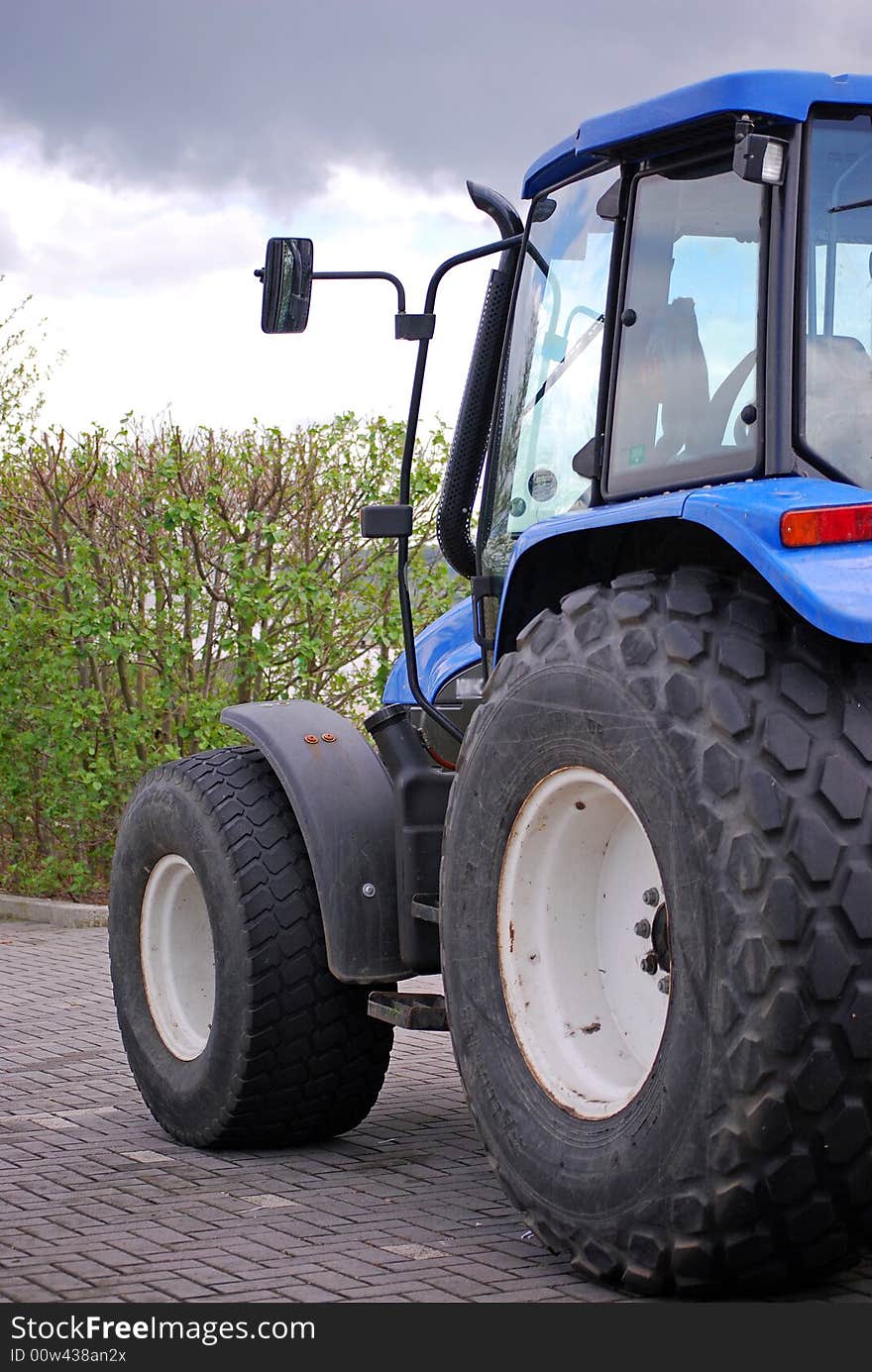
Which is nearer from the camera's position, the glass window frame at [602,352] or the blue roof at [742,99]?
the blue roof at [742,99]

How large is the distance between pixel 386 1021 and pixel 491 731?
1.34m

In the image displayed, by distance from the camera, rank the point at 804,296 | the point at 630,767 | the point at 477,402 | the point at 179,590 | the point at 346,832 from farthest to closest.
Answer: the point at 179,590
the point at 346,832
the point at 477,402
the point at 804,296
the point at 630,767

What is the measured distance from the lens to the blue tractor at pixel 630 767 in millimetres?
3367

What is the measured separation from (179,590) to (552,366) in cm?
607

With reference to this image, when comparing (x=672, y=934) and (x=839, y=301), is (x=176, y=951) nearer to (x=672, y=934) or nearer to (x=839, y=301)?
(x=672, y=934)

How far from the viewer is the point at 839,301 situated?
3.87m

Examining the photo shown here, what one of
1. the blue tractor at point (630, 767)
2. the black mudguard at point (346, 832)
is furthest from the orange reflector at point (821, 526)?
the black mudguard at point (346, 832)

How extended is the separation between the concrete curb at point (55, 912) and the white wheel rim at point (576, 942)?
22.4 feet

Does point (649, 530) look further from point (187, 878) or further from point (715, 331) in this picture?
point (187, 878)

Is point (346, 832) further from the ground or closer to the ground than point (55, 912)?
further from the ground

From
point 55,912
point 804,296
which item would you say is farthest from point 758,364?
point 55,912

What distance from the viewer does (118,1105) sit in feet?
20.3

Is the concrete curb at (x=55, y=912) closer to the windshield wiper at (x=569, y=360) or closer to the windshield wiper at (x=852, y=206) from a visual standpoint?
the windshield wiper at (x=569, y=360)

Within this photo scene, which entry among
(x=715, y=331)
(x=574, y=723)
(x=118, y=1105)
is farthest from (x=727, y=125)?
(x=118, y=1105)
